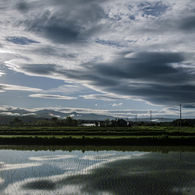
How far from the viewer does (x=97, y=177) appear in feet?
47.6

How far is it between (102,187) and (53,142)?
21.4 m

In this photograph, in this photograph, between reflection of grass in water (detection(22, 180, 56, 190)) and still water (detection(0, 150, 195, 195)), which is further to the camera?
reflection of grass in water (detection(22, 180, 56, 190))

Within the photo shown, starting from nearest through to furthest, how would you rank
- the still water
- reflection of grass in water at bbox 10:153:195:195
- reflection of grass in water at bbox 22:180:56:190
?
the still water, reflection of grass in water at bbox 10:153:195:195, reflection of grass in water at bbox 22:180:56:190

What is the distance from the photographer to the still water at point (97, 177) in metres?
12.0

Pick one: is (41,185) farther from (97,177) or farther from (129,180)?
Answer: (129,180)

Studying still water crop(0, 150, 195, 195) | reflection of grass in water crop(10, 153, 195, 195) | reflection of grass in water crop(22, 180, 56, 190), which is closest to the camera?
still water crop(0, 150, 195, 195)

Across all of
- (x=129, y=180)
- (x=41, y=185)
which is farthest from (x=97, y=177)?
(x=41, y=185)

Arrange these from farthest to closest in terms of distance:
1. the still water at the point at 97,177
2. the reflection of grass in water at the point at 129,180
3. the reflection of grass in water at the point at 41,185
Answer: the reflection of grass in water at the point at 41,185
the reflection of grass in water at the point at 129,180
the still water at the point at 97,177

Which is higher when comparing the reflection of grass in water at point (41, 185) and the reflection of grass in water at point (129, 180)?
the reflection of grass in water at point (41, 185)

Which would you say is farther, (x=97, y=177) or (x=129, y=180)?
(x=97, y=177)

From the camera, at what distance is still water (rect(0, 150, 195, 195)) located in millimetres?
11961

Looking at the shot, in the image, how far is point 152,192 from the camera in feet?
38.6

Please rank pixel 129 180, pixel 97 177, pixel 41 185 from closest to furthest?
1. pixel 41 185
2. pixel 129 180
3. pixel 97 177

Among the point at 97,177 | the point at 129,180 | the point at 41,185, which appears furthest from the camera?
the point at 97,177
